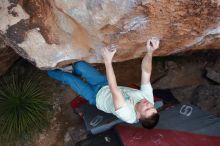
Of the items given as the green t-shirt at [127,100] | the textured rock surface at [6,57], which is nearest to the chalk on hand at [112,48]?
the green t-shirt at [127,100]

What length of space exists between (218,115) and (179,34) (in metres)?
2.45

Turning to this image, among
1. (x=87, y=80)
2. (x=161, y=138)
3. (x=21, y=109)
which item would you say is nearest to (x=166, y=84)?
(x=161, y=138)

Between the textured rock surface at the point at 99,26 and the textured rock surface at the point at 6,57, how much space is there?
0.80 metres

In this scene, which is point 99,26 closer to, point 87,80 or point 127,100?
point 127,100

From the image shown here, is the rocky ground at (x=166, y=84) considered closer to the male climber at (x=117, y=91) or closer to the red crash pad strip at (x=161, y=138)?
the red crash pad strip at (x=161, y=138)

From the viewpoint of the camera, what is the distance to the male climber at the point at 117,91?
383 cm

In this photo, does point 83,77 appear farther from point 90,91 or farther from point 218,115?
point 218,115

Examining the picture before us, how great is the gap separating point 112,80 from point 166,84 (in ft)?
9.28

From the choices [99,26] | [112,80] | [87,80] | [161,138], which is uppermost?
[99,26]

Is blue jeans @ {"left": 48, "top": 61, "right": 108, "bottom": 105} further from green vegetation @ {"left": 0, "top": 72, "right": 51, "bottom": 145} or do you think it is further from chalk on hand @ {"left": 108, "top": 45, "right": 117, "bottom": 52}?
green vegetation @ {"left": 0, "top": 72, "right": 51, "bottom": 145}

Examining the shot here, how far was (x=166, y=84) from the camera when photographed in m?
6.48

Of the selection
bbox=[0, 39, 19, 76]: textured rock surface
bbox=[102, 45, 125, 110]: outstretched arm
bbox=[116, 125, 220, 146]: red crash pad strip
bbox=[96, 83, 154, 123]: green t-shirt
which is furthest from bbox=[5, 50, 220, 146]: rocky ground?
bbox=[102, 45, 125, 110]: outstretched arm

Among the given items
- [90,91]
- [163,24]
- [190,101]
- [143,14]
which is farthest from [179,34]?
[190,101]

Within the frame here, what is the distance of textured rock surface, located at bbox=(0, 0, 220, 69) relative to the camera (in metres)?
3.62
